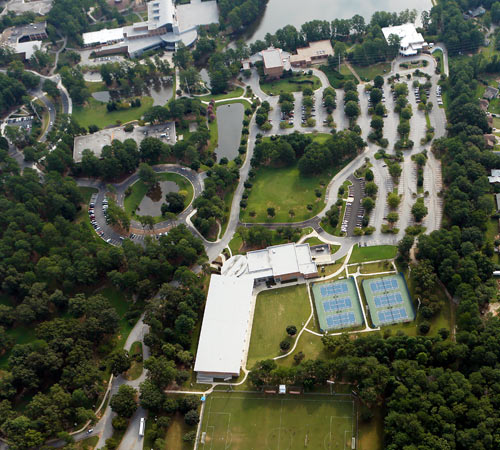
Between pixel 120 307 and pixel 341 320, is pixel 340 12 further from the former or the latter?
pixel 120 307

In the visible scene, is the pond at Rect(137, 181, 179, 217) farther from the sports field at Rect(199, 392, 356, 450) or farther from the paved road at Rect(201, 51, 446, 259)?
the sports field at Rect(199, 392, 356, 450)

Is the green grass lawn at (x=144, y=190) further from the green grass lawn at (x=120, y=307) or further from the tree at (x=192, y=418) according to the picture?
the tree at (x=192, y=418)

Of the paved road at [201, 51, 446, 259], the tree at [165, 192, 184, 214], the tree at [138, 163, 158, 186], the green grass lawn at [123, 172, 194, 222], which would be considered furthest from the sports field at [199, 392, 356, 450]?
the tree at [138, 163, 158, 186]

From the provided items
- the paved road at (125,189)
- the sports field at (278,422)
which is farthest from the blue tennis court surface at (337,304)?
the paved road at (125,189)

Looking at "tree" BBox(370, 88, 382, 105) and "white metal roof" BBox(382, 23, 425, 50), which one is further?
"white metal roof" BBox(382, 23, 425, 50)

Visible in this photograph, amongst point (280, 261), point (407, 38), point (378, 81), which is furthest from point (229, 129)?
point (407, 38)

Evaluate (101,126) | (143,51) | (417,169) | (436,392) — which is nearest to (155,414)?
(436,392)

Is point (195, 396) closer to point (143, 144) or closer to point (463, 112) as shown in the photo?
point (143, 144)
